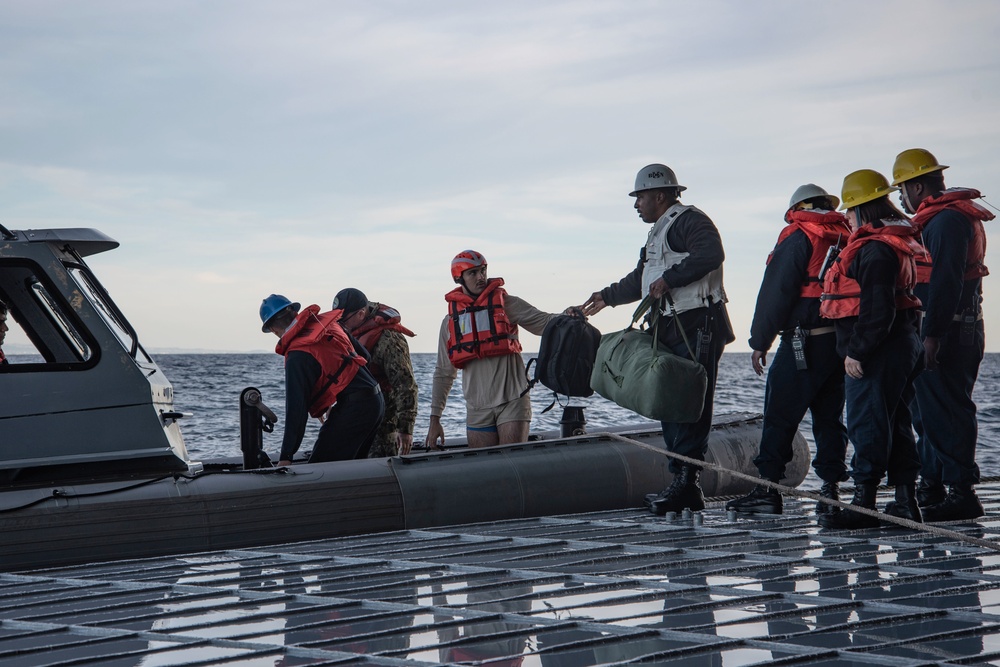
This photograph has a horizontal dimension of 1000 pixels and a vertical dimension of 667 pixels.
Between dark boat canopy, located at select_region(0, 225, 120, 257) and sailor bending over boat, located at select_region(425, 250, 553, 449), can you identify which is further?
sailor bending over boat, located at select_region(425, 250, 553, 449)

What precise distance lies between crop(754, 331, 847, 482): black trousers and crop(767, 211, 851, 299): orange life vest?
283 mm

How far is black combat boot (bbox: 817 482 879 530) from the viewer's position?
5.56 meters

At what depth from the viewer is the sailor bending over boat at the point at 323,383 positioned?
670 cm

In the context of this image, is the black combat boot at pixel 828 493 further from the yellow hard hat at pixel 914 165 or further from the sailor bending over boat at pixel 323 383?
the sailor bending over boat at pixel 323 383

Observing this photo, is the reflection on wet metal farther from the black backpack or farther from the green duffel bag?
the black backpack

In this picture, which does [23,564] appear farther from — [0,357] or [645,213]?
[645,213]

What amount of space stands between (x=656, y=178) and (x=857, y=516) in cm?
219

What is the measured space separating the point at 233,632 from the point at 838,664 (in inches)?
78.6

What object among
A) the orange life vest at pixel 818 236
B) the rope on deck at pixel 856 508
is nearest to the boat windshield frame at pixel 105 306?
the rope on deck at pixel 856 508

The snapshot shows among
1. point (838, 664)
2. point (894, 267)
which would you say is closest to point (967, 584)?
point (838, 664)

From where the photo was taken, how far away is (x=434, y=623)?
3.76 meters

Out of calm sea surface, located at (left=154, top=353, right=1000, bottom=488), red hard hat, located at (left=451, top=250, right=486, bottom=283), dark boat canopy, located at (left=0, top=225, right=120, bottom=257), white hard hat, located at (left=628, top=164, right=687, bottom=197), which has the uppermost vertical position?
white hard hat, located at (left=628, top=164, right=687, bottom=197)

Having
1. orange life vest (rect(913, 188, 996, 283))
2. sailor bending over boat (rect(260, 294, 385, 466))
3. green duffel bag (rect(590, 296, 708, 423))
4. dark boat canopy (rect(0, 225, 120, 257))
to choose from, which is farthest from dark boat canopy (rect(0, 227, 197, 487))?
orange life vest (rect(913, 188, 996, 283))

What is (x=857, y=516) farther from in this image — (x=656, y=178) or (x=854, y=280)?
(x=656, y=178)
